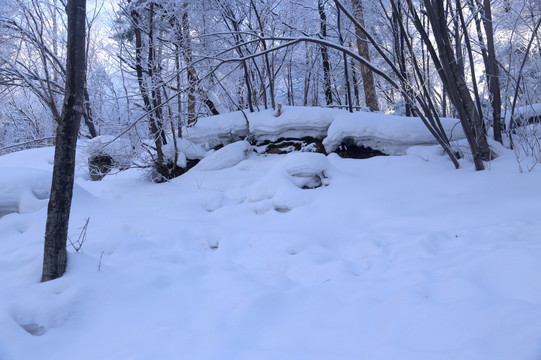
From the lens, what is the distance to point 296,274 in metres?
2.65

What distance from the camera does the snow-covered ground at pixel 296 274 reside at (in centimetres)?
158

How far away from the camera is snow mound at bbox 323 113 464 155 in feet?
19.4

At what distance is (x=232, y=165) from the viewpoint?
6836mm

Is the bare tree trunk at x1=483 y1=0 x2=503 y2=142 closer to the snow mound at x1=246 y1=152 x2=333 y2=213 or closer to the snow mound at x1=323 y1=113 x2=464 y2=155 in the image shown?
the snow mound at x1=323 y1=113 x2=464 y2=155

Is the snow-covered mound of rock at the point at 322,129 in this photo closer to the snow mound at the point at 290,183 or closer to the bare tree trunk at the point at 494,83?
the bare tree trunk at the point at 494,83

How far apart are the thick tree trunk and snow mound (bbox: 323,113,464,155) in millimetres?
5073

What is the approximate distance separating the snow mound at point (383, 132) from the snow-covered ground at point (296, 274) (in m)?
1.13

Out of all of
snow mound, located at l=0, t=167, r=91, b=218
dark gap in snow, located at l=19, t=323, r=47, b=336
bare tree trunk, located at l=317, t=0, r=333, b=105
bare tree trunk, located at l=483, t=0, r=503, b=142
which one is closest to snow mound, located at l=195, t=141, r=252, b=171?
snow mound, located at l=0, t=167, r=91, b=218

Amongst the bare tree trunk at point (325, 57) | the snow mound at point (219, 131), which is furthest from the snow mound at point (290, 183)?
the bare tree trunk at point (325, 57)

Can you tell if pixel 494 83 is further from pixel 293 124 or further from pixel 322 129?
pixel 293 124

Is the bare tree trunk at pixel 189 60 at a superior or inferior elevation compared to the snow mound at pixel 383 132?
superior

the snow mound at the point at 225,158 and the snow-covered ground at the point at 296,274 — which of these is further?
the snow mound at the point at 225,158

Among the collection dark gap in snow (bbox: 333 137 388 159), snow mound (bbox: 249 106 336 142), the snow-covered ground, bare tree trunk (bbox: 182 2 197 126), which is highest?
bare tree trunk (bbox: 182 2 197 126)

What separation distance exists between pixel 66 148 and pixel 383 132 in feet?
17.5
